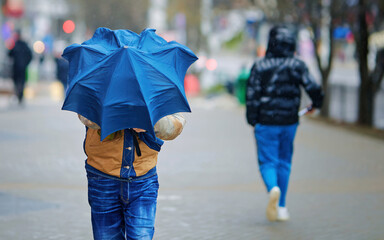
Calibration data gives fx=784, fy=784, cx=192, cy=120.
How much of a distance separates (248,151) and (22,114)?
8.52m

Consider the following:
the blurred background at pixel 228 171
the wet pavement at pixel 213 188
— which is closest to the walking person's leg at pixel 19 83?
the blurred background at pixel 228 171

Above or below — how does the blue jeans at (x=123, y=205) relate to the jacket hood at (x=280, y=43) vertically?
below

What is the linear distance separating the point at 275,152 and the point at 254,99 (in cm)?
51

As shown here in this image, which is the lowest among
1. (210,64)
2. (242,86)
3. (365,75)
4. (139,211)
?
(210,64)

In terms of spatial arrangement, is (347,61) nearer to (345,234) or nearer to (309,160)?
(309,160)

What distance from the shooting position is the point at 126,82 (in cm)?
386

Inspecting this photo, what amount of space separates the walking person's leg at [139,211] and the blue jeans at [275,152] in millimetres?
2969

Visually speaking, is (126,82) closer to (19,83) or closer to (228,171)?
(228,171)

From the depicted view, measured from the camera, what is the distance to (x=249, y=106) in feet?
23.1

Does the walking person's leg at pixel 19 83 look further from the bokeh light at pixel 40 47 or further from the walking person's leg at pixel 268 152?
the bokeh light at pixel 40 47

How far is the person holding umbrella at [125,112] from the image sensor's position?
3857 millimetres

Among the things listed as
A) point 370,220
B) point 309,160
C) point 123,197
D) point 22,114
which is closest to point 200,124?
point 22,114

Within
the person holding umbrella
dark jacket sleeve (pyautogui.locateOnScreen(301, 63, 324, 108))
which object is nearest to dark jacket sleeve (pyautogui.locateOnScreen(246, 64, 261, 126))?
dark jacket sleeve (pyautogui.locateOnScreen(301, 63, 324, 108))

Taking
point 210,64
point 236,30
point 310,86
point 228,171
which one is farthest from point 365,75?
point 236,30
